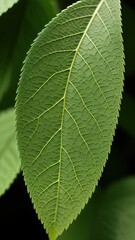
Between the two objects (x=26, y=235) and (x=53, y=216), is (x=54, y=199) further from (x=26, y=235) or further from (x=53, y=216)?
(x=26, y=235)

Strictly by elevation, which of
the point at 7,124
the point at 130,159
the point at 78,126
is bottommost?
the point at 130,159

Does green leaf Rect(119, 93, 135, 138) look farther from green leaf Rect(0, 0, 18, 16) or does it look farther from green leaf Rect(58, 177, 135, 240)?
green leaf Rect(0, 0, 18, 16)

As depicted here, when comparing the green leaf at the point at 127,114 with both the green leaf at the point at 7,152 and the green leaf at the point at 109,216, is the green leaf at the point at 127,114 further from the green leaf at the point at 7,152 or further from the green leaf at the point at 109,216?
the green leaf at the point at 7,152

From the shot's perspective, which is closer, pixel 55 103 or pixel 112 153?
pixel 55 103

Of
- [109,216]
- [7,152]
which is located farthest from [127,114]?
[7,152]

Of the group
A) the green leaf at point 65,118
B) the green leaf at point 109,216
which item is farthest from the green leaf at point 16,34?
the green leaf at point 65,118

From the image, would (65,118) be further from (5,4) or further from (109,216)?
(109,216)

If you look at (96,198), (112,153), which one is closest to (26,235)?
(96,198)
